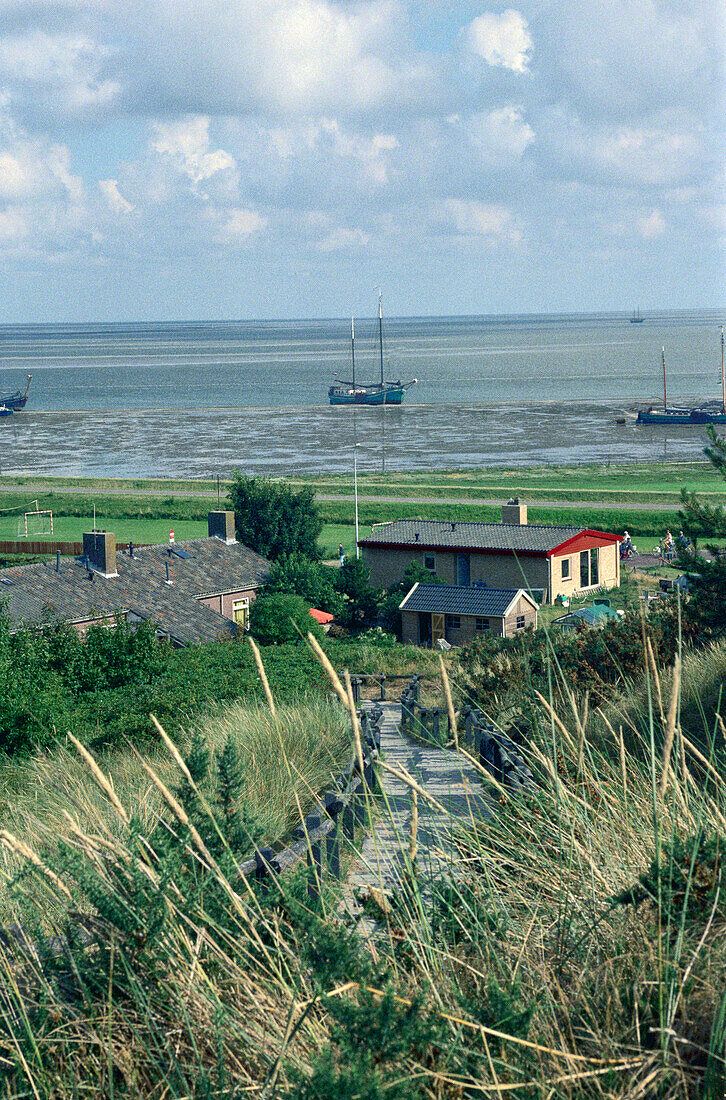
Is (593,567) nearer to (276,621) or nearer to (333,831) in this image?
(276,621)

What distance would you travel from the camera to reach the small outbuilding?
3612cm

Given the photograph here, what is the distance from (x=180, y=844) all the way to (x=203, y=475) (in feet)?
261

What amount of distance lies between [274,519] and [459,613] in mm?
14067

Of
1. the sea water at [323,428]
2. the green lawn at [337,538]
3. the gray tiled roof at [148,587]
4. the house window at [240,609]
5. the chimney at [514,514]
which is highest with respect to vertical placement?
the sea water at [323,428]

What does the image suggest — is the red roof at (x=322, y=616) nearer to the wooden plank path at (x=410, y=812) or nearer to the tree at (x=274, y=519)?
the tree at (x=274, y=519)

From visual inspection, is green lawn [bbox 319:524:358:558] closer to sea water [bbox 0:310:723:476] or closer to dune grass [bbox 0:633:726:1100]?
sea water [bbox 0:310:723:476]

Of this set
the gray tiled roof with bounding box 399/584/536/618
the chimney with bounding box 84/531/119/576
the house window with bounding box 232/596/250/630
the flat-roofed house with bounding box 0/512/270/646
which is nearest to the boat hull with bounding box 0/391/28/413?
the flat-roofed house with bounding box 0/512/270/646

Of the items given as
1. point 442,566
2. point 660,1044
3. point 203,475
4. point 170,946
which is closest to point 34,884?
A: point 170,946

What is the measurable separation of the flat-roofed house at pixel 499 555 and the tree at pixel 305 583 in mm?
5212

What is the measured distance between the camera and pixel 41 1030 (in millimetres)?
3256

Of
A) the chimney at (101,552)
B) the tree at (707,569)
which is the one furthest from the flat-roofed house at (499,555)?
the tree at (707,569)

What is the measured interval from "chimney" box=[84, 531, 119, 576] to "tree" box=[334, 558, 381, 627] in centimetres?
805

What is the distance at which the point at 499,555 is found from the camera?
43.7 meters

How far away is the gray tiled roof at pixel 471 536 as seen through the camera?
4419 centimetres
